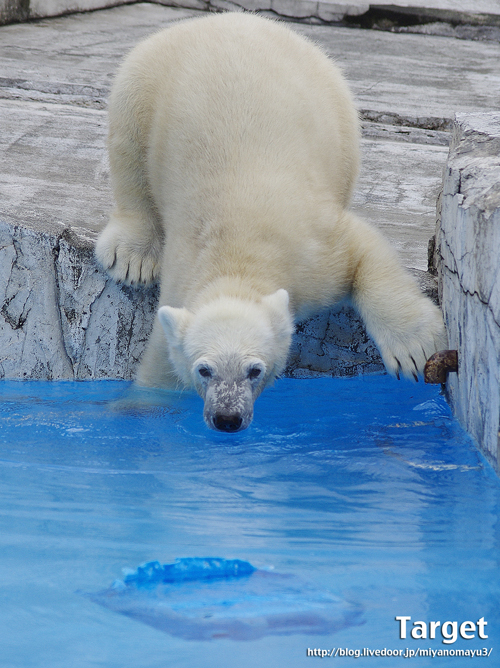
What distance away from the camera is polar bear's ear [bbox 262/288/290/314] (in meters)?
2.60

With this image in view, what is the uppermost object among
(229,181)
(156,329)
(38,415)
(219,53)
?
(219,53)

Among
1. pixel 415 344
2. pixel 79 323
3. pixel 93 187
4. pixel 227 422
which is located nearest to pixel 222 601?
pixel 227 422

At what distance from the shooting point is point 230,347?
2.46 metres

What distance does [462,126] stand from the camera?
9.59 ft

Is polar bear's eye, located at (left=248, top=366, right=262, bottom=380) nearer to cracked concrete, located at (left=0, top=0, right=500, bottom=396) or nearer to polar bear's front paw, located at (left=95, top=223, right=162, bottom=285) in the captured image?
cracked concrete, located at (left=0, top=0, right=500, bottom=396)

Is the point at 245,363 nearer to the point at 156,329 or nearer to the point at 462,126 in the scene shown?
the point at 156,329

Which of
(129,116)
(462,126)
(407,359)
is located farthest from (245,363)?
(129,116)

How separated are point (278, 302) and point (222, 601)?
3.53ft

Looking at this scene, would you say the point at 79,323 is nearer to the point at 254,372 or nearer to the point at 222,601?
the point at 254,372

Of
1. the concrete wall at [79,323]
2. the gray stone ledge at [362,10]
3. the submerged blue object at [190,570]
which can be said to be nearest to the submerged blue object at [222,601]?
the submerged blue object at [190,570]

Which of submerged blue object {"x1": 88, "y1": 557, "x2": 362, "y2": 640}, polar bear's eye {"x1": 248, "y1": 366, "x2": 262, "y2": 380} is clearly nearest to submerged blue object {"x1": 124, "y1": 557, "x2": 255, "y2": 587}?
submerged blue object {"x1": 88, "y1": 557, "x2": 362, "y2": 640}

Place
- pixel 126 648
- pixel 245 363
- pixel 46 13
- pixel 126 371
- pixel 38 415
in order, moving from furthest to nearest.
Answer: pixel 46 13
pixel 126 371
pixel 38 415
pixel 245 363
pixel 126 648

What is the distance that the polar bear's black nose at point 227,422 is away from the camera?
7.86ft

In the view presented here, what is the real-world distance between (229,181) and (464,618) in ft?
5.78
